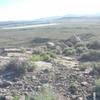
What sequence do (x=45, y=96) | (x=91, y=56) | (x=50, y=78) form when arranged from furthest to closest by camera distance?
(x=91, y=56), (x=50, y=78), (x=45, y=96)

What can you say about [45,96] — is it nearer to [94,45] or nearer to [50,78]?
[50,78]

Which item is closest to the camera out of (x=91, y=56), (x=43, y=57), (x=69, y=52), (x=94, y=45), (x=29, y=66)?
Answer: (x=29, y=66)

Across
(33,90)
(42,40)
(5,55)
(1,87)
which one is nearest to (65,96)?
(33,90)

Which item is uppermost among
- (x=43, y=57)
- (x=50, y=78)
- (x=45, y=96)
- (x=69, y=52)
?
(x=45, y=96)

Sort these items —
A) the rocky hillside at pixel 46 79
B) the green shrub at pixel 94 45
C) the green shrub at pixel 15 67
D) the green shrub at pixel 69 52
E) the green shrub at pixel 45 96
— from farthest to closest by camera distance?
the green shrub at pixel 94 45 → the green shrub at pixel 69 52 → the green shrub at pixel 15 67 → the rocky hillside at pixel 46 79 → the green shrub at pixel 45 96

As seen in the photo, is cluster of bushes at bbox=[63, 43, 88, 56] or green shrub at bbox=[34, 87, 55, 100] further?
cluster of bushes at bbox=[63, 43, 88, 56]

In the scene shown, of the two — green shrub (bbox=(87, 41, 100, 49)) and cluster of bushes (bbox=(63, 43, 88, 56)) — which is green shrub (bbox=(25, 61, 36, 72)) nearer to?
cluster of bushes (bbox=(63, 43, 88, 56))

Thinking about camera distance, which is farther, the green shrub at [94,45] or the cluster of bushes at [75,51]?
the green shrub at [94,45]

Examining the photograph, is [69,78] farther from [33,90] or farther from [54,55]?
[54,55]

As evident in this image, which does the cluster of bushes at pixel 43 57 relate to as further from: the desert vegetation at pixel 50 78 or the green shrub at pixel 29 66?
the green shrub at pixel 29 66

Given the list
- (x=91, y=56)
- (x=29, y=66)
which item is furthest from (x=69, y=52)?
(x=29, y=66)

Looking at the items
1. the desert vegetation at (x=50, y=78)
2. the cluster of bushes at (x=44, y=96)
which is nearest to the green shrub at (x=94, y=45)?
the desert vegetation at (x=50, y=78)

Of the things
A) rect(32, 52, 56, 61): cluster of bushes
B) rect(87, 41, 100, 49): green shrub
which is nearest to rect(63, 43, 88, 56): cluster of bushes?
rect(87, 41, 100, 49): green shrub
